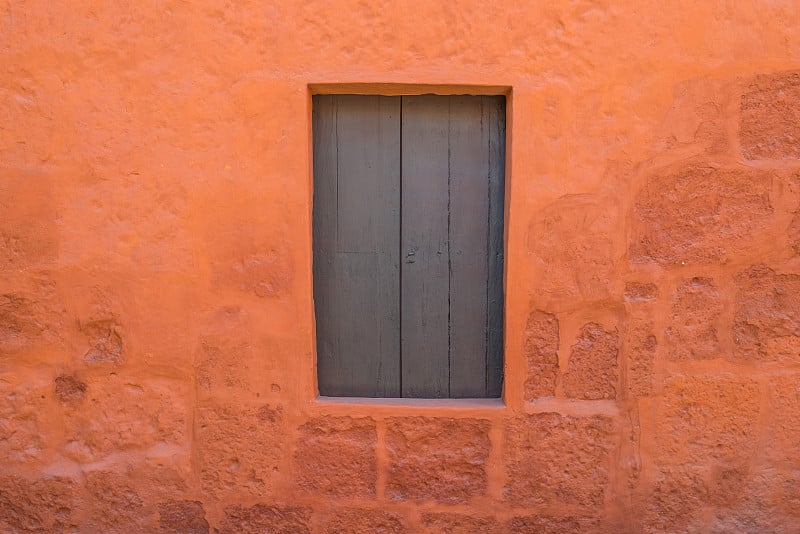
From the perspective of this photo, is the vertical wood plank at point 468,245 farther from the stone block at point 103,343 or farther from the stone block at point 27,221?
the stone block at point 27,221

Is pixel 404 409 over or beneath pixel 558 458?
over

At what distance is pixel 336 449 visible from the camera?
2.50m

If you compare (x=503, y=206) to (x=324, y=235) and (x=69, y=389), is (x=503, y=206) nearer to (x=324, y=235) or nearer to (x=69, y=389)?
(x=324, y=235)

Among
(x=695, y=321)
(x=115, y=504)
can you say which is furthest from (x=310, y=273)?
(x=695, y=321)

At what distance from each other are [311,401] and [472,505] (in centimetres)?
72

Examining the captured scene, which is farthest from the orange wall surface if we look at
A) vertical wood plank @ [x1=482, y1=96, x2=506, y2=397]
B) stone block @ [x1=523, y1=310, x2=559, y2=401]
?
vertical wood plank @ [x1=482, y1=96, x2=506, y2=397]

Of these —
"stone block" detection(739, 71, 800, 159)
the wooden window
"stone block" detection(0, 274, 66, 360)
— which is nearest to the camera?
"stone block" detection(739, 71, 800, 159)

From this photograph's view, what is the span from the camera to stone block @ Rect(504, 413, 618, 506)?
2.46m

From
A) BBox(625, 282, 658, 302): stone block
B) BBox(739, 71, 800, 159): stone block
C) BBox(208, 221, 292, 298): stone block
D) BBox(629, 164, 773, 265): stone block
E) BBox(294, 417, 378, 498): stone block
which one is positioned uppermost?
BBox(739, 71, 800, 159): stone block

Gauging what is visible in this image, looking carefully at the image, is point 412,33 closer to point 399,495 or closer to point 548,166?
Result: point 548,166

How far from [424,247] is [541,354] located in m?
0.60

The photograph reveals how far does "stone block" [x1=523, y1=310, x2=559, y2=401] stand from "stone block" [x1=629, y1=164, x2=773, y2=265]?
0.39m

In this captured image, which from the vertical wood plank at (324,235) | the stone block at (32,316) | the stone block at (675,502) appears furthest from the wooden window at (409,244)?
the stone block at (32,316)

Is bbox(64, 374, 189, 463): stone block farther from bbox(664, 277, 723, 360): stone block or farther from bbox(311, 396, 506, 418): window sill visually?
bbox(664, 277, 723, 360): stone block
